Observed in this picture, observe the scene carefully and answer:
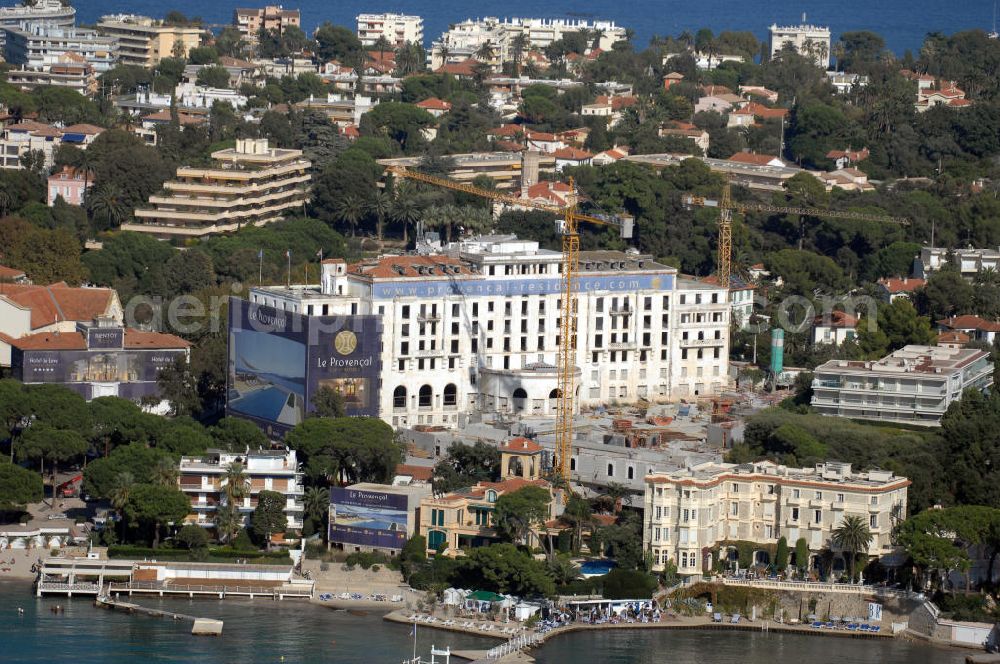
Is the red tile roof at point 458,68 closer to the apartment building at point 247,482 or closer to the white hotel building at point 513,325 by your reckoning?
the white hotel building at point 513,325

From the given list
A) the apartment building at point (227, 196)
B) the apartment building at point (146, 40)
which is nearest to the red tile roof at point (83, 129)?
the apartment building at point (227, 196)

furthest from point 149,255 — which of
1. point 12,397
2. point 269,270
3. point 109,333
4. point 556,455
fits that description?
point 556,455

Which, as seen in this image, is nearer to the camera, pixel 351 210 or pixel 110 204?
pixel 110 204

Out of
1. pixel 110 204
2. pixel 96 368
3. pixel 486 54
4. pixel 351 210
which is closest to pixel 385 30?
pixel 486 54

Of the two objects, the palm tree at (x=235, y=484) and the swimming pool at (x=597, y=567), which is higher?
the palm tree at (x=235, y=484)

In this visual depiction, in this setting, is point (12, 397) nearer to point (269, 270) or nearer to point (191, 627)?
point (191, 627)

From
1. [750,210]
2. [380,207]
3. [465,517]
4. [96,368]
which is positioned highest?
[750,210]

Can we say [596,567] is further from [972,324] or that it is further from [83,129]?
[83,129]
